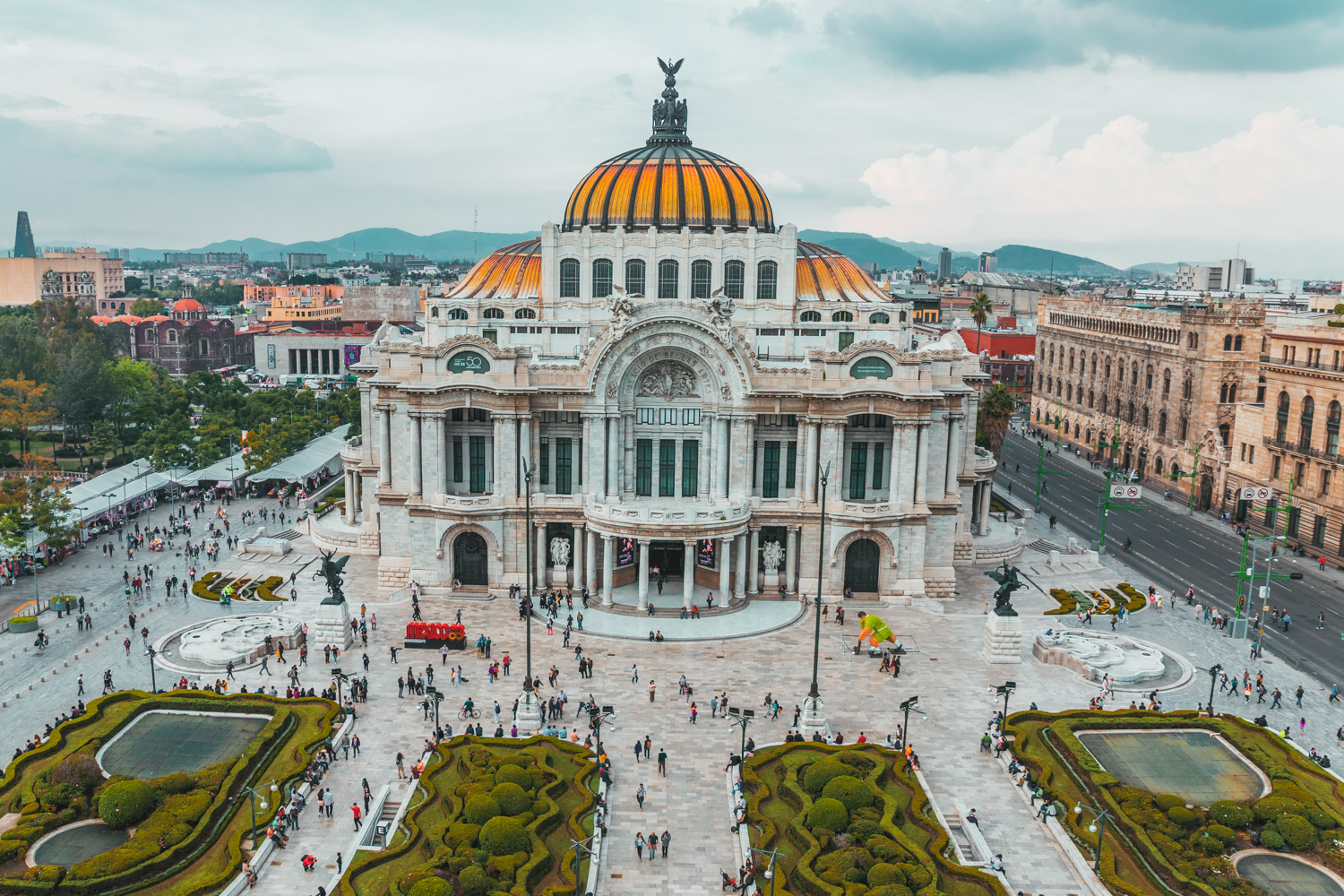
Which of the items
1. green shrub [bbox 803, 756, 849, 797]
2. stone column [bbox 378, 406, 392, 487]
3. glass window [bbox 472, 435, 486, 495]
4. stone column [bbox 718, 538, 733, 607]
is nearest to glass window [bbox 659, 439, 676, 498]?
stone column [bbox 718, 538, 733, 607]

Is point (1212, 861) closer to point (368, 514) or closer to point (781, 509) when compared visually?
point (781, 509)

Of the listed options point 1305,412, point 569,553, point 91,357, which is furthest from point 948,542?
point 91,357

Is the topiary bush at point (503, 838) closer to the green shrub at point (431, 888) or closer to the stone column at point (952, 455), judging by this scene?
the green shrub at point (431, 888)

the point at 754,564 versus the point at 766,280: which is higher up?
the point at 766,280

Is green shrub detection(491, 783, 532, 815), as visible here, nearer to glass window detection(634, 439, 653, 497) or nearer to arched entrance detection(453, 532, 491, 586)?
arched entrance detection(453, 532, 491, 586)

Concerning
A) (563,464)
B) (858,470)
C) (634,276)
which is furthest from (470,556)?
(858,470)

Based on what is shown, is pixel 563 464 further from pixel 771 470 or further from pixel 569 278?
pixel 569 278
